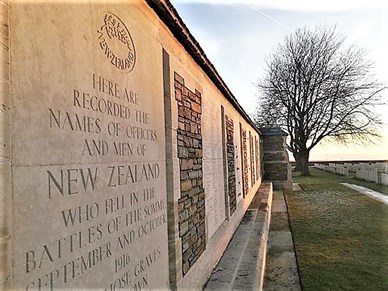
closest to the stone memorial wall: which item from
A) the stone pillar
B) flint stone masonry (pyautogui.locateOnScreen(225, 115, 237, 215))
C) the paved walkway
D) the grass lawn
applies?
the paved walkway

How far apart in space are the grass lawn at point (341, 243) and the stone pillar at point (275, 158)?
7296 millimetres

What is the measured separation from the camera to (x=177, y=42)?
3814 mm

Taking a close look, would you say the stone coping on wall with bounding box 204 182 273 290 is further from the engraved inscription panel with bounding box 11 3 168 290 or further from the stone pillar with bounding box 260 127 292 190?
the stone pillar with bounding box 260 127 292 190

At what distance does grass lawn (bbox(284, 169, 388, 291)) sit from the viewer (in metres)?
5.48

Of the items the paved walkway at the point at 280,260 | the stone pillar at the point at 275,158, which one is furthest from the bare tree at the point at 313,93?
the paved walkway at the point at 280,260

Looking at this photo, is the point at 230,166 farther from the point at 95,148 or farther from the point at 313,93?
the point at 313,93

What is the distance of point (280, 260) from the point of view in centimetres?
667

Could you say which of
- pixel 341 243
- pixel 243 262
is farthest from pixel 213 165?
pixel 341 243

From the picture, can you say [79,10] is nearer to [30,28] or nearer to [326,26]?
[30,28]

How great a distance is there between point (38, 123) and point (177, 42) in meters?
2.52

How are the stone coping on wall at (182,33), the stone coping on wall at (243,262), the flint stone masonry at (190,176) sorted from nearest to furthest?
the stone coping on wall at (182,33), the flint stone masonry at (190,176), the stone coping on wall at (243,262)

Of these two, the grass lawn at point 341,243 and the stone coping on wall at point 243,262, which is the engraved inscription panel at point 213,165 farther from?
the grass lawn at point 341,243

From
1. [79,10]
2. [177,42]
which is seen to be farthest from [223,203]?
[79,10]

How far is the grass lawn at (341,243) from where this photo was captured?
548cm
